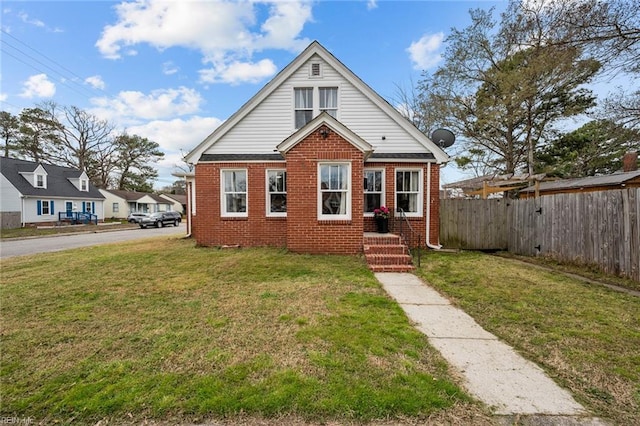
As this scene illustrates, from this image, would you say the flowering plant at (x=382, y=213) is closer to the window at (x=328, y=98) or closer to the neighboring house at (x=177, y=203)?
the window at (x=328, y=98)

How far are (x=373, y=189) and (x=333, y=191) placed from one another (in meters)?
2.06

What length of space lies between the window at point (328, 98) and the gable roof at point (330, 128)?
1.94m

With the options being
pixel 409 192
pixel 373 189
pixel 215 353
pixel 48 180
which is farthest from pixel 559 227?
pixel 48 180

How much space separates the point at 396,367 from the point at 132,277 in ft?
21.2

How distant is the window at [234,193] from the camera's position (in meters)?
10.2

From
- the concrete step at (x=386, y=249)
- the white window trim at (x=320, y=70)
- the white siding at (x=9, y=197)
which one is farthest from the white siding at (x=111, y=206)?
the concrete step at (x=386, y=249)

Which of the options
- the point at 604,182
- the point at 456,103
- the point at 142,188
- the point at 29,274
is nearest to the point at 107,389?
the point at 29,274

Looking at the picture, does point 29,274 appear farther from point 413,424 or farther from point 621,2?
point 621,2

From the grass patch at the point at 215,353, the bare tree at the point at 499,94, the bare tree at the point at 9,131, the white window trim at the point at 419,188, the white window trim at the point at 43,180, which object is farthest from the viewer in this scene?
the bare tree at the point at 9,131

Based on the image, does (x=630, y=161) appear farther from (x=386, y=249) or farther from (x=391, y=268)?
(x=391, y=268)

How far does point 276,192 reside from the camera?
10172mm

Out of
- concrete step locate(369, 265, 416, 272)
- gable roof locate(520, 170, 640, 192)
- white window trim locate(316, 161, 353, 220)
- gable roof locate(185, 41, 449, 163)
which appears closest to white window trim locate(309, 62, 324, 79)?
gable roof locate(185, 41, 449, 163)

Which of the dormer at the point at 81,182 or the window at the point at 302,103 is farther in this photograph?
the dormer at the point at 81,182

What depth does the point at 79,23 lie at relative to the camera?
1099 cm
